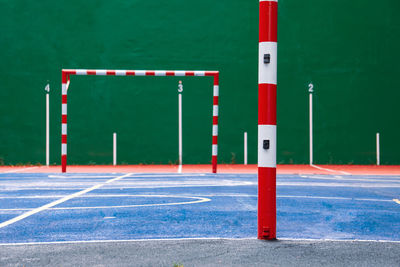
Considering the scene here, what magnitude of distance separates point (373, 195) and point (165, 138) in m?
8.59

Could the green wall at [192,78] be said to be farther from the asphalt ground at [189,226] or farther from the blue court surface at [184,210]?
the asphalt ground at [189,226]

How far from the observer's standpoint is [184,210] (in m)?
5.76

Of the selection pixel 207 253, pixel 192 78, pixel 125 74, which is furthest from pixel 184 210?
pixel 192 78

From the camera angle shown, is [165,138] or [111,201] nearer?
[111,201]

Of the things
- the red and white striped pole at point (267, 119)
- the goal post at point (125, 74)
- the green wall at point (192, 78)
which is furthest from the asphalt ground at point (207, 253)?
the green wall at point (192, 78)

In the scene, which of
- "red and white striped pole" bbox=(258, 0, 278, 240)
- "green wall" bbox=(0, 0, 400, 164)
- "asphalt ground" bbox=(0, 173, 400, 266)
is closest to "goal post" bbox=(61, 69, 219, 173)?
"green wall" bbox=(0, 0, 400, 164)

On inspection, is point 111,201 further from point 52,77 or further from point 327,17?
point 327,17

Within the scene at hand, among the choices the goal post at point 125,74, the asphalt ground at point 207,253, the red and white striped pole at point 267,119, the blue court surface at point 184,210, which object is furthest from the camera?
the goal post at point 125,74

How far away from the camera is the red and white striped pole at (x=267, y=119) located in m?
4.10

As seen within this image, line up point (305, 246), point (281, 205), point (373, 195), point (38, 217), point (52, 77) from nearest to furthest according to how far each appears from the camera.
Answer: point (305, 246) → point (38, 217) → point (281, 205) → point (373, 195) → point (52, 77)

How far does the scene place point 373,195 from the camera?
747cm

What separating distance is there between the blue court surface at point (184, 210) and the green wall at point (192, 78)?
6.11 meters

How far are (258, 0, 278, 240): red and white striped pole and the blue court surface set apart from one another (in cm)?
30

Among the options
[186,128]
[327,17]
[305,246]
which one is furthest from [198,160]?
[305,246]
